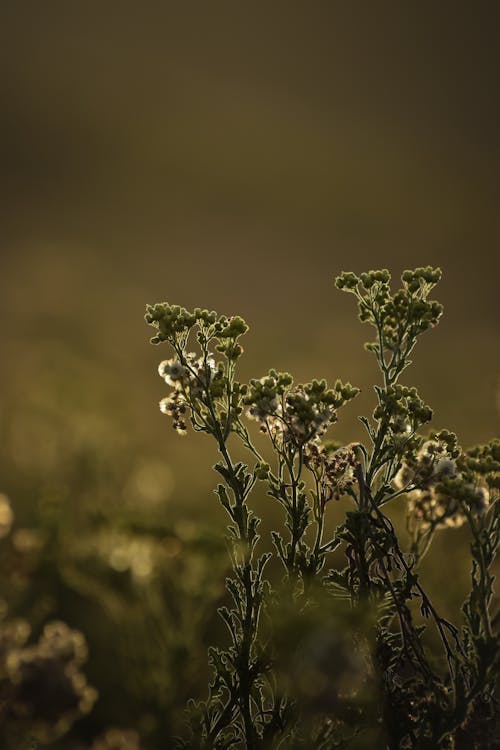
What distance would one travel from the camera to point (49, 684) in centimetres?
100

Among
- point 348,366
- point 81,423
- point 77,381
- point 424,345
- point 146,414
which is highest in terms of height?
point 424,345

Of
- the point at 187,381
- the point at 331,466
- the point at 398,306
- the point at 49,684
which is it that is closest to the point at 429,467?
the point at 331,466

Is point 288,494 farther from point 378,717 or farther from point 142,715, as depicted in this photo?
point 142,715

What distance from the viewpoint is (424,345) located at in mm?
7262

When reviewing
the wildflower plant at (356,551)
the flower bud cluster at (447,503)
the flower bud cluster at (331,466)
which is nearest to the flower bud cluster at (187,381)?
the wildflower plant at (356,551)

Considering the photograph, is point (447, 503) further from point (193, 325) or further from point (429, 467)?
point (193, 325)

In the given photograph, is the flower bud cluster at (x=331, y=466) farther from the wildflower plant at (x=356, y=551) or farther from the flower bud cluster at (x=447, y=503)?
the flower bud cluster at (x=447, y=503)

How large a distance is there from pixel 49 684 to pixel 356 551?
627 mm

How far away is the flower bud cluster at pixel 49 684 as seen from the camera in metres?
0.99

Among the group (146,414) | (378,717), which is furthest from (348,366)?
(378,717)

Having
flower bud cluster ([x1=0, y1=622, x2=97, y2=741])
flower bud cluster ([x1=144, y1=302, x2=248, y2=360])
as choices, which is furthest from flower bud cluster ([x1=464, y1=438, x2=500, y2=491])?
flower bud cluster ([x1=0, y1=622, x2=97, y2=741])

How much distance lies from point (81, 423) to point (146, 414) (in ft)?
3.55

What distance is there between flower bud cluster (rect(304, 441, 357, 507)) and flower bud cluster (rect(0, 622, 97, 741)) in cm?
62

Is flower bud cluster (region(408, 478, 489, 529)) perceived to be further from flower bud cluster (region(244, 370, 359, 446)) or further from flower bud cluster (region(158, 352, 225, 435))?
flower bud cluster (region(158, 352, 225, 435))
